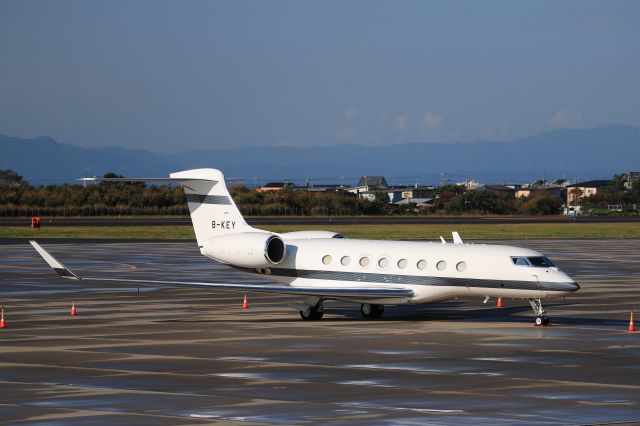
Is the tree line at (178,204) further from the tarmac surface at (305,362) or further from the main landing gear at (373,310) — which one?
the main landing gear at (373,310)

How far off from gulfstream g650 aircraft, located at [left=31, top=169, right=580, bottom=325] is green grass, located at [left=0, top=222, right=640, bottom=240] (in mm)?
45211

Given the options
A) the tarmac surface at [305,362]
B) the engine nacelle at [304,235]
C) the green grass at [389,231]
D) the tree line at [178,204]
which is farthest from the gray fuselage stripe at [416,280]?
the tree line at [178,204]

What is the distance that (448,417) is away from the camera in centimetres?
1681

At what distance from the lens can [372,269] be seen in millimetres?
30672

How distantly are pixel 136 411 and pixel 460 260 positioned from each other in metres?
14.2

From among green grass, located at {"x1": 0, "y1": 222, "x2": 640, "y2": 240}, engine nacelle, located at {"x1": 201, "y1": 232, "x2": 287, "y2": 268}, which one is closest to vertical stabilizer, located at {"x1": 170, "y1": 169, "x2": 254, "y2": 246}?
engine nacelle, located at {"x1": 201, "y1": 232, "x2": 287, "y2": 268}

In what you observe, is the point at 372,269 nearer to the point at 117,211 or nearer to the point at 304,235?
the point at 304,235

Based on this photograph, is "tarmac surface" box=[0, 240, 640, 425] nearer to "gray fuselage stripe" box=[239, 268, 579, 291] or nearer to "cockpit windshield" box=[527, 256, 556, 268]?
"gray fuselage stripe" box=[239, 268, 579, 291]

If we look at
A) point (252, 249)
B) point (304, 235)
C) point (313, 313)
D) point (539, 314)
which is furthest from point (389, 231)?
point (539, 314)

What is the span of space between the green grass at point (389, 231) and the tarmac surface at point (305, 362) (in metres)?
40.7

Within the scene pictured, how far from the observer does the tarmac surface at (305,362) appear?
17.4 m

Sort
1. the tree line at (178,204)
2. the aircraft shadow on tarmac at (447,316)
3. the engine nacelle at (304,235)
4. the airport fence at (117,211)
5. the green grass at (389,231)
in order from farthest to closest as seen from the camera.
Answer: the tree line at (178,204) → the airport fence at (117,211) → the green grass at (389,231) → the engine nacelle at (304,235) → the aircraft shadow on tarmac at (447,316)

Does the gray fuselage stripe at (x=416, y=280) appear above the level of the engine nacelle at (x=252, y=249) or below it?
below

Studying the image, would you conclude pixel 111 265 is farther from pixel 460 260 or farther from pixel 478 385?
pixel 478 385
